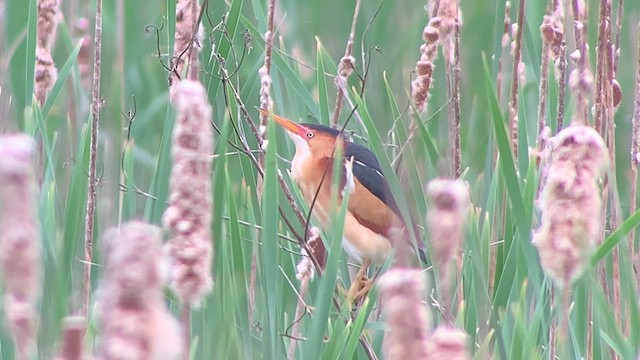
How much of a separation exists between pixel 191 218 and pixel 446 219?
6.0 inches

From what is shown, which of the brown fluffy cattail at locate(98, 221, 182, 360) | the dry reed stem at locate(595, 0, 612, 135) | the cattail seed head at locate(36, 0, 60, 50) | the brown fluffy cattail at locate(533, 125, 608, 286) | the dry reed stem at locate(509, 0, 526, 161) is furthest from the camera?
the cattail seed head at locate(36, 0, 60, 50)

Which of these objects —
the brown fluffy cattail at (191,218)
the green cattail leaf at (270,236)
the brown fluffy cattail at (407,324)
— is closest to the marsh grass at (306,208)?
the green cattail leaf at (270,236)

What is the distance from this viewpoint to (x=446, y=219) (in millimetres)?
625

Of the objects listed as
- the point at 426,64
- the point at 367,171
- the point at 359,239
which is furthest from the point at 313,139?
the point at 426,64

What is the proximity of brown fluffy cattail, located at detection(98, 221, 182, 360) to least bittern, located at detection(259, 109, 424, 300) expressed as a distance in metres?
1.39

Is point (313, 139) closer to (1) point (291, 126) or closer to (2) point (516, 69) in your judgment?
(1) point (291, 126)

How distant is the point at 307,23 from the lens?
98.9 inches

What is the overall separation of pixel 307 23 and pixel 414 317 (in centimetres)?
207

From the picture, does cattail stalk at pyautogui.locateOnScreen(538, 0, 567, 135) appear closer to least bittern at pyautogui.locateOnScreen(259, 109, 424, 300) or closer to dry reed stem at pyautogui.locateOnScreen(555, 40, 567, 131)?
dry reed stem at pyautogui.locateOnScreen(555, 40, 567, 131)

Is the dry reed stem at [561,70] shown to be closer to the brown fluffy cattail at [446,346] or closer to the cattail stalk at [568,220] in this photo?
the cattail stalk at [568,220]

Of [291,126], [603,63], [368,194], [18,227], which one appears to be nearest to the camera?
[18,227]

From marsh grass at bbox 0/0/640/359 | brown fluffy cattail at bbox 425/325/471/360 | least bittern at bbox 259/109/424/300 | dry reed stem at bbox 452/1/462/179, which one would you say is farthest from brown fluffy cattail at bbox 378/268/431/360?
least bittern at bbox 259/109/424/300

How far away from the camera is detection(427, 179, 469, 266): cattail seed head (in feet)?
2.02

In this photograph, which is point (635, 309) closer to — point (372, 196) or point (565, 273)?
point (565, 273)
